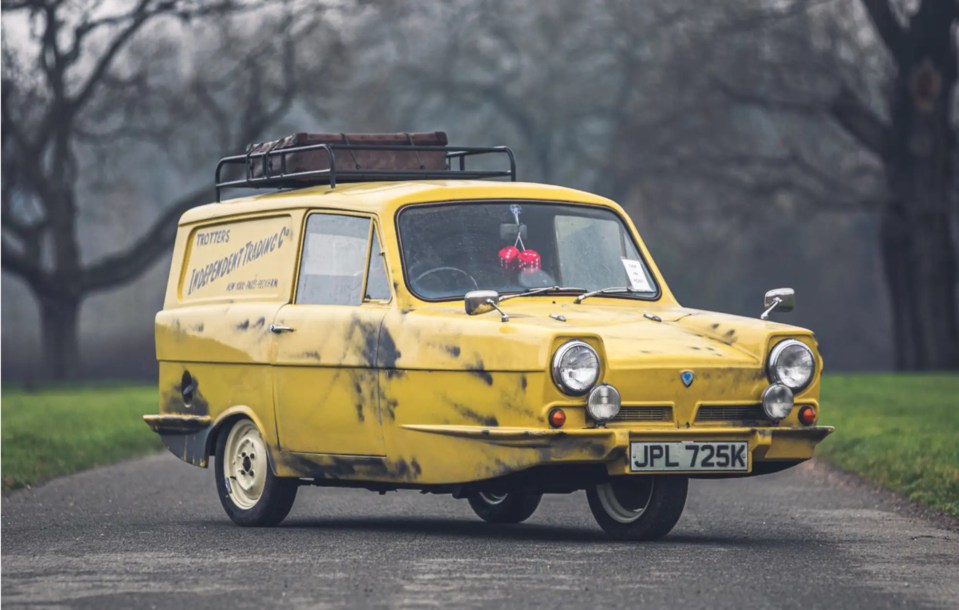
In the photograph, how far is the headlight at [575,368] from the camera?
8984mm

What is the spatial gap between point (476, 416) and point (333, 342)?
122cm

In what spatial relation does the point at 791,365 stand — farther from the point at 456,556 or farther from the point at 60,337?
the point at 60,337

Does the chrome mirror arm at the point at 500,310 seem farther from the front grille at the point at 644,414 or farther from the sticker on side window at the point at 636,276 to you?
the sticker on side window at the point at 636,276

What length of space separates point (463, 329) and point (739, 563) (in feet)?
5.80

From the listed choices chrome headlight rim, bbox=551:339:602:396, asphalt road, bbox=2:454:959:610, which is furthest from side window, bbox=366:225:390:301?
chrome headlight rim, bbox=551:339:602:396

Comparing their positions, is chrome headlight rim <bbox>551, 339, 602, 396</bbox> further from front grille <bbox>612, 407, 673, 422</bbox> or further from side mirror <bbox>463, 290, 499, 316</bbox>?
side mirror <bbox>463, 290, 499, 316</bbox>

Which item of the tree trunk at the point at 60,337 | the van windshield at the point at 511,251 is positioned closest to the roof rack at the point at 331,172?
the van windshield at the point at 511,251

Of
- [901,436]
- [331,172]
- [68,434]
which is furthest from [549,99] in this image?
[331,172]

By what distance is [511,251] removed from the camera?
1049 cm

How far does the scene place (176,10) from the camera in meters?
36.0

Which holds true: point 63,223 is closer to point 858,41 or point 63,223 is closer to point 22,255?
point 22,255

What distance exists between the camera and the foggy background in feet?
119

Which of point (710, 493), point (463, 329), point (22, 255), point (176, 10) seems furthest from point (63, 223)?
point (463, 329)

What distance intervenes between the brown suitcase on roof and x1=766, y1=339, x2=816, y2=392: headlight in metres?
3.14
